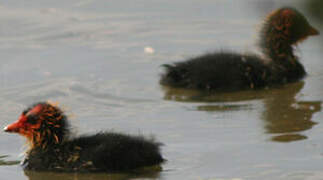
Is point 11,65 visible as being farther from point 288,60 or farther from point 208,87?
point 288,60

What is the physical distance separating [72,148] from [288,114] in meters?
2.95

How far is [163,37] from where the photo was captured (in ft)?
38.2

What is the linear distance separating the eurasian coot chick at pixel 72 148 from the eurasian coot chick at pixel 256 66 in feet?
10.1

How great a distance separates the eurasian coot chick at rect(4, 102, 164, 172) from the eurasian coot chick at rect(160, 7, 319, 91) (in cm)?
308

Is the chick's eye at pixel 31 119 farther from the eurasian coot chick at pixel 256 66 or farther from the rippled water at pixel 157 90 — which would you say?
the eurasian coot chick at pixel 256 66

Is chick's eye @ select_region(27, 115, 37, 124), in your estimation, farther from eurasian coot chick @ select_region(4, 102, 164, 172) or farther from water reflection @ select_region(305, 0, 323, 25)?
water reflection @ select_region(305, 0, 323, 25)

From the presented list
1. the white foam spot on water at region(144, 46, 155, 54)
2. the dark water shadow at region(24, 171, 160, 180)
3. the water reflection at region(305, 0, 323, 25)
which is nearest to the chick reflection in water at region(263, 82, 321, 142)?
the dark water shadow at region(24, 171, 160, 180)

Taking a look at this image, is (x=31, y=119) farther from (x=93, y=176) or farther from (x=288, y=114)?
(x=288, y=114)

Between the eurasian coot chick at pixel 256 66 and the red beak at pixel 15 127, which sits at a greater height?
the eurasian coot chick at pixel 256 66

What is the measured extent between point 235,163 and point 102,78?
4.01 metres

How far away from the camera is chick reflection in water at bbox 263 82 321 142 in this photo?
23.1 ft

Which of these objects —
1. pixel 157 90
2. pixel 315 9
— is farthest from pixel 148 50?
pixel 315 9

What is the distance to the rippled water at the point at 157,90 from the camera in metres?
6.14

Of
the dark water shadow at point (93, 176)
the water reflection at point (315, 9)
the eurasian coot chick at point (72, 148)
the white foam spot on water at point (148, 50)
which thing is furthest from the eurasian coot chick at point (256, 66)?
the water reflection at point (315, 9)
